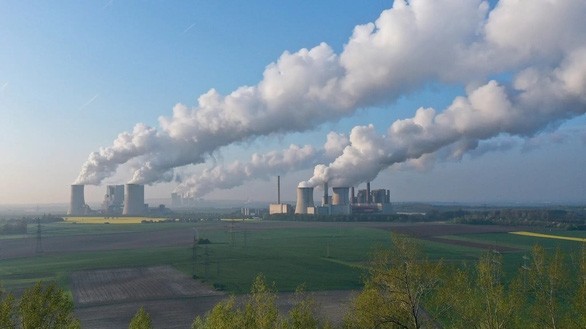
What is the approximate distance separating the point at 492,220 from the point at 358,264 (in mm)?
81566

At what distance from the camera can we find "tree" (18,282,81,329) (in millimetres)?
18219

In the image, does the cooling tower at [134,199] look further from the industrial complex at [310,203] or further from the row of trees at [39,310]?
the row of trees at [39,310]

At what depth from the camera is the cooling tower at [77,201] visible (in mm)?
173000

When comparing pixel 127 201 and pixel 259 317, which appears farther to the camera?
pixel 127 201

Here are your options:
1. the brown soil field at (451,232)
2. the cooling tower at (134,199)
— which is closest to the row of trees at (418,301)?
the brown soil field at (451,232)

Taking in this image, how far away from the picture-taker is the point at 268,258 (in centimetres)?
7256

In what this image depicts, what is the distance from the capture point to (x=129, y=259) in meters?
73.1

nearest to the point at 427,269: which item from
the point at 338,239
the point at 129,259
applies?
the point at 129,259

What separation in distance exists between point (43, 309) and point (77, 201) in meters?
170

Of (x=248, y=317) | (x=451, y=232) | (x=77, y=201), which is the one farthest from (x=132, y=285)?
(x=77, y=201)

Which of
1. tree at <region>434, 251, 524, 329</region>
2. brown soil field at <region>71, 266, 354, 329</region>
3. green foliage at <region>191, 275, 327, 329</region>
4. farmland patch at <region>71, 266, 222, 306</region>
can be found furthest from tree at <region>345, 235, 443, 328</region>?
farmland patch at <region>71, 266, 222, 306</region>

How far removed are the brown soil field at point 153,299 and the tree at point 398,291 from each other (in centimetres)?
1737

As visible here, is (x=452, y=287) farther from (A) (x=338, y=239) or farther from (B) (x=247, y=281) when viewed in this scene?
(A) (x=338, y=239)

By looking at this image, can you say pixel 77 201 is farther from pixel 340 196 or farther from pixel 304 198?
pixel 340 196
